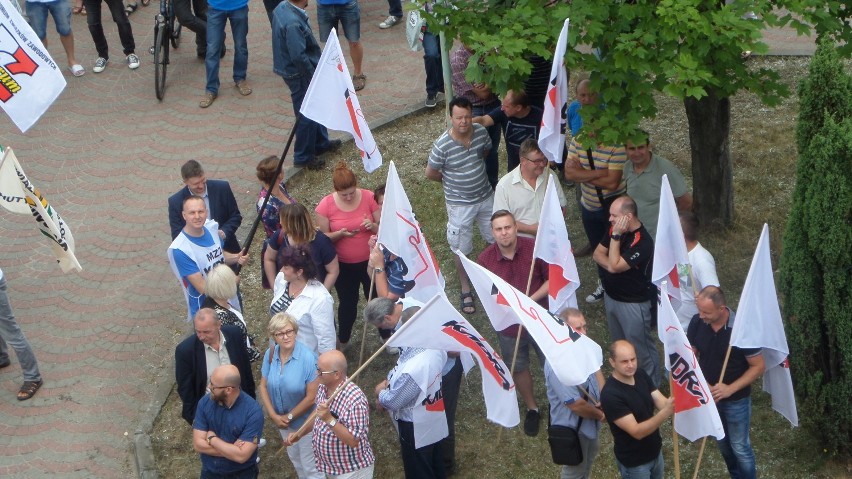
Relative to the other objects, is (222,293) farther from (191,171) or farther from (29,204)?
Answer: (29,204)

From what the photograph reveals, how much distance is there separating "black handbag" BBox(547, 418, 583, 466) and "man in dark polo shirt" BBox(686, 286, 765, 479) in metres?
0.97

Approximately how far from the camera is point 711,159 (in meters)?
10.2

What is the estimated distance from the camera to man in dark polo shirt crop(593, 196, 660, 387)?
8188 millimetres

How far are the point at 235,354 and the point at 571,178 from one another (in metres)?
3.32

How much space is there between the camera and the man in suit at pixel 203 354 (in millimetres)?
7711

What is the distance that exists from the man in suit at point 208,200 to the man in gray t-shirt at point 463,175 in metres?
1.77

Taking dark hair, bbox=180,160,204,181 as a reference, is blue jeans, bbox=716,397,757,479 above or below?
below

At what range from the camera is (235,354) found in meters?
7.91

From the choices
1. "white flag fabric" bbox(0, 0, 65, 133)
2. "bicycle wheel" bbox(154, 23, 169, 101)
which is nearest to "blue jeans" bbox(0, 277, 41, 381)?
"white flag fabric" bbox(0, 0, 65, 133)

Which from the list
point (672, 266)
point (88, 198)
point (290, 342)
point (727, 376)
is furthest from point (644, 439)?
point (88, 198)

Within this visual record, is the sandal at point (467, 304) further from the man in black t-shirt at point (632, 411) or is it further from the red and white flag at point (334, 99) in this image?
the man in black t-shirt at point (632, 411)

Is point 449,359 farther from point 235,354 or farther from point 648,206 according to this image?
point 648,206

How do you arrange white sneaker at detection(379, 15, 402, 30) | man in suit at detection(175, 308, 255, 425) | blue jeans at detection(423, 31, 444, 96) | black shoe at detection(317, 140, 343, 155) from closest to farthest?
1. man in suit at detection(175, 308, 255, 425)
2. black shoe at detection(317, 140, 343, 155)
3. blue jeans at detection(423, 31, 444, 96)
4. white sneaker at detection(379, 15, 402, 30)

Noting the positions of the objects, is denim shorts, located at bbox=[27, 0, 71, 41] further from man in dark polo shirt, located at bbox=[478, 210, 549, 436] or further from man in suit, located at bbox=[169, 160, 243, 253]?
man in dark polo shirt, located at bbox=[478, 210, 549, 436]
